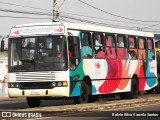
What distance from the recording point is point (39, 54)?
22.0m

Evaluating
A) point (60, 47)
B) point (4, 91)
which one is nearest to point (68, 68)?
point (60, 47)

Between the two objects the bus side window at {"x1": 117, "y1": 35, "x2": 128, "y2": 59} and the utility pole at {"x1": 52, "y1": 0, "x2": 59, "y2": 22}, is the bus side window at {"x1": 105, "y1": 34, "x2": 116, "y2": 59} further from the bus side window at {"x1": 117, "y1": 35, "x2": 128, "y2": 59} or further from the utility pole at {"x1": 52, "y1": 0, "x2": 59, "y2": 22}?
the utility pole at {"x1": 52, "y1": 0, "x2": 59, "y2": 22}

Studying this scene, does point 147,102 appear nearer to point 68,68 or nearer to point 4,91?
point 68,68

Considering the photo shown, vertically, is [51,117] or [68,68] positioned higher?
[68,68]

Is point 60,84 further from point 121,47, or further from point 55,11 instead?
point 55,11

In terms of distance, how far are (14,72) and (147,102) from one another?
5383mm

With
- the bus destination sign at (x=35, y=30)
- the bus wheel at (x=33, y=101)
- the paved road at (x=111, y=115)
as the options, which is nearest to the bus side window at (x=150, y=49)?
the bus wheel at (x=33, y=101)

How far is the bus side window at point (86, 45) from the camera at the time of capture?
76.9 ft

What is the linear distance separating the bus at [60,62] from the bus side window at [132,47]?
206 cm

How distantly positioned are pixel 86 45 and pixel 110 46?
231cm

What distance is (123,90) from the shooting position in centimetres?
2669

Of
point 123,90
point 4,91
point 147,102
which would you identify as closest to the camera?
point 147,102

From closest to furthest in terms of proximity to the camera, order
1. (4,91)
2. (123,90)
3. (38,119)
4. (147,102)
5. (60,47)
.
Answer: (38,119)
(60,47)
(147,102)
(123,90)
(4,91)

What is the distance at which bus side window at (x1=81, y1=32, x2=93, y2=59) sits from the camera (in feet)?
76.9
